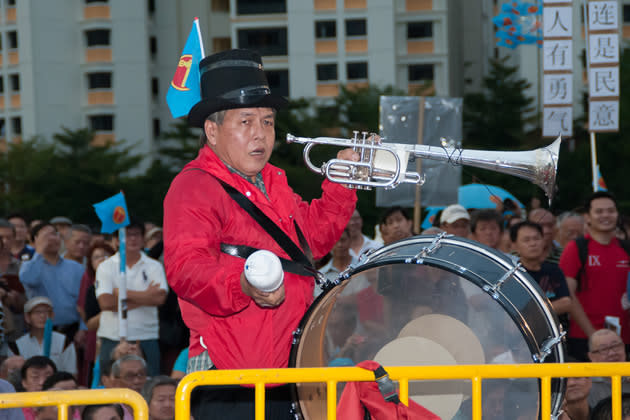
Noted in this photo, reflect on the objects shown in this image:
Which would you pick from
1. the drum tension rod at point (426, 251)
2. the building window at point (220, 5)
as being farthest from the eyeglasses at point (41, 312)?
the building window at point (220, 5)

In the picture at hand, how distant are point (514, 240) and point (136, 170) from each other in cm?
3188

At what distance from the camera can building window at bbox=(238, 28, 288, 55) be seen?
39062mm

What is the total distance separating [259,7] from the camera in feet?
129

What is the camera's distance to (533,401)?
Answer: 2977 mm

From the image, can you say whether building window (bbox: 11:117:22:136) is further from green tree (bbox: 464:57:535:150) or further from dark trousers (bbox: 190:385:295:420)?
dark trousers (bbox: 190:385:295:420)

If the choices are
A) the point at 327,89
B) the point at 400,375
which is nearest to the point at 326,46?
the point at 327,89

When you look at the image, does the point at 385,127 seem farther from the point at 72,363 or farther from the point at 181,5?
the point at 181,5

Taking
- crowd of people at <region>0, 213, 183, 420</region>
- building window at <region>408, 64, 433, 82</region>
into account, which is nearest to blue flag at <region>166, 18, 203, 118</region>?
crowd of people at <region>0, 213, 183, 420</region>

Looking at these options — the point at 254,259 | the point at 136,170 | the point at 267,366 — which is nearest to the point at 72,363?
the point at 267,366

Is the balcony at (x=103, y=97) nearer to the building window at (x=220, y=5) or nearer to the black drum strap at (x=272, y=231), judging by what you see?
the building window at (x=220, y=5)

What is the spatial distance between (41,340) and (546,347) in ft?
18.5

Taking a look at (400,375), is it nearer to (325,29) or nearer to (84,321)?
(84,321)

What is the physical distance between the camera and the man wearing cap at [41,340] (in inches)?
293

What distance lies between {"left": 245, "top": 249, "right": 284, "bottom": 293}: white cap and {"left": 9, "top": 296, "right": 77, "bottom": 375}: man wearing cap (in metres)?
5.40
